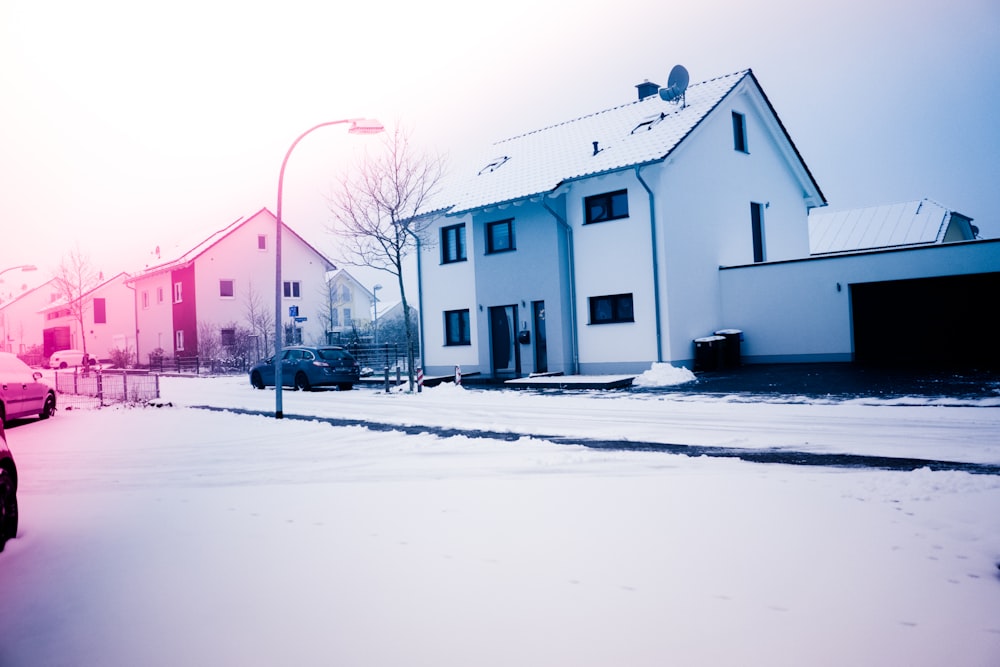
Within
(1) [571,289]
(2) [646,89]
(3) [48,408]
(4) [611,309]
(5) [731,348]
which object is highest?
(2) [646,89]

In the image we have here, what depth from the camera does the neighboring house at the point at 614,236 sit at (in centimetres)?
2075

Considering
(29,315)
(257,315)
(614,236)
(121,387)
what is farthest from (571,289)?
(29,315)

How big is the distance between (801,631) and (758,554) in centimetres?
125

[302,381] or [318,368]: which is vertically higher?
[318,368]

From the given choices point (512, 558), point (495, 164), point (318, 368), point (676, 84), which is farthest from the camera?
point (495, 164)

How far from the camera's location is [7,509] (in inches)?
233

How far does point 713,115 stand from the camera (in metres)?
22.6

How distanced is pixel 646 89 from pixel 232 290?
28.7m

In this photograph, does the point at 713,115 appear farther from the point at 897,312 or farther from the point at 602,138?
the point at 897,312

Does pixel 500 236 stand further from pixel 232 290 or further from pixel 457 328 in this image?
pixel 232 290

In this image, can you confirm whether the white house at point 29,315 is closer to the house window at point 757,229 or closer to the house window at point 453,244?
the house window at point 453,244

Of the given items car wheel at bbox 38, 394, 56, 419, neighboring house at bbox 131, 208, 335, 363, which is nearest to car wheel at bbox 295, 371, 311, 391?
car wheel at bbox 38, 394, 56, 419

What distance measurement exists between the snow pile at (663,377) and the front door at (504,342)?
533 cm

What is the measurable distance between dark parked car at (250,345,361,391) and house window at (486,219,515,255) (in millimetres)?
6088
